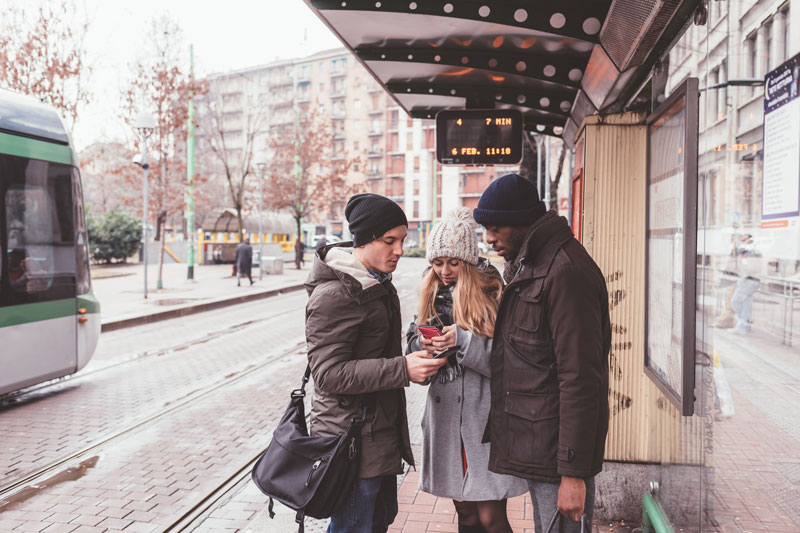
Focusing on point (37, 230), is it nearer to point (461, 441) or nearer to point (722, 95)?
point (461, 441)

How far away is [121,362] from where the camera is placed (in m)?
9.70

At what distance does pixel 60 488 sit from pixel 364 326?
376 cm

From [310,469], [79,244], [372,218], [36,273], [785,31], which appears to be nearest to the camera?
[785,31]

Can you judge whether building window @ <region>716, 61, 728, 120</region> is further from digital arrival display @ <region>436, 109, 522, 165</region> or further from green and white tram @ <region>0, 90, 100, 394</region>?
green and white tram @ <region>0, 90, 100, 394</region>

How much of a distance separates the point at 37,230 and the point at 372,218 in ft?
20.4

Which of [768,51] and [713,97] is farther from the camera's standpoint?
[713,97]

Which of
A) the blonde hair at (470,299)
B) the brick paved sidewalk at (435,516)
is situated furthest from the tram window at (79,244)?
the blonde hair at (470,299)

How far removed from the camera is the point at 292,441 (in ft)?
8.01

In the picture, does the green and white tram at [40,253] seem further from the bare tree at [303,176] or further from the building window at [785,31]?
the bare tree at [303,176]

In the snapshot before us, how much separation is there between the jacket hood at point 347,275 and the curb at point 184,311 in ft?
33.4

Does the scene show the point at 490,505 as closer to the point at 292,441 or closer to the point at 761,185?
the point at 292,441

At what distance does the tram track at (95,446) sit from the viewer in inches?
189

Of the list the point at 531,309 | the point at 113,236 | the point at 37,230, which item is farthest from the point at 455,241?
the point at 113,236

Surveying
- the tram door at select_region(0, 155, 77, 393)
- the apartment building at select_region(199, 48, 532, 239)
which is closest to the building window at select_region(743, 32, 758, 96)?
the tram door at select_region(0, 155, 77, 393)
